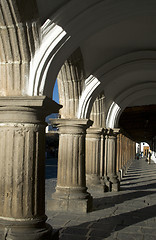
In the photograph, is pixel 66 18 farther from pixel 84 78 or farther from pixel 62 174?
pixel 62 174

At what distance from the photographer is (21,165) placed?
3.88m

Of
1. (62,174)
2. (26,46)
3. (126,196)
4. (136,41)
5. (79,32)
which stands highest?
(136,41)

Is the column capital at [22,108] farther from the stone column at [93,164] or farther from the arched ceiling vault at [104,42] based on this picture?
the stone column at [93,164]

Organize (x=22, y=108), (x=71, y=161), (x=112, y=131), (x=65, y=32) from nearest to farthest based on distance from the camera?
(x=22, y=108) < (x=65, y=32) < (x=71, y=161) < (x=112, y=131)

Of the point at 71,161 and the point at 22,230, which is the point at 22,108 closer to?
the point at 22,230

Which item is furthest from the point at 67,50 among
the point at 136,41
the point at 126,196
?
the point at 126,196

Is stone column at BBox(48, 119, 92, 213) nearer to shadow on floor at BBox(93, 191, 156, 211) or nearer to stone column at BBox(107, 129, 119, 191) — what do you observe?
shadow on floor at BBox(93, 191, 156, 211)

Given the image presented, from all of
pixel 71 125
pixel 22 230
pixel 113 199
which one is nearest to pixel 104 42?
pixel 71 125

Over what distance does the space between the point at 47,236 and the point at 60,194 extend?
2.69 meters

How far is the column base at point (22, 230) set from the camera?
3.69m

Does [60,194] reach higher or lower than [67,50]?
lower

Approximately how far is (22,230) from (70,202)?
280cm

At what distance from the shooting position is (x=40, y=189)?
13.3 feet

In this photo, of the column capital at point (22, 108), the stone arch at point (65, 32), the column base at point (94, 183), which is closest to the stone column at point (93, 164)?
the column base at point (94, 183)
